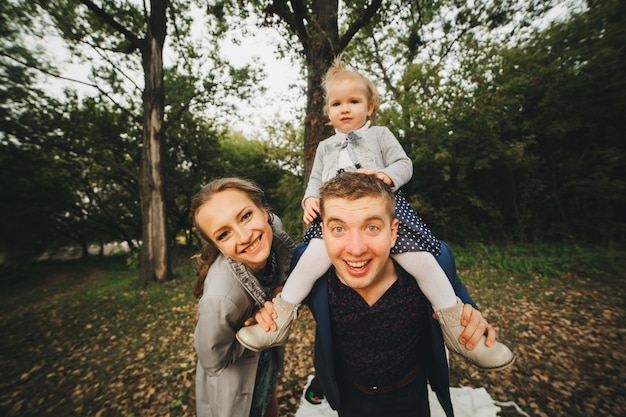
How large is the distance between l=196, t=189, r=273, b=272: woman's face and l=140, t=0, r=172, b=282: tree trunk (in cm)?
708

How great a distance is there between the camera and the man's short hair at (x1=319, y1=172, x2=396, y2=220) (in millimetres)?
1387

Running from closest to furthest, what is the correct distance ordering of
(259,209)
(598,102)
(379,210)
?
(379,210) < (259,209) < (598,102)

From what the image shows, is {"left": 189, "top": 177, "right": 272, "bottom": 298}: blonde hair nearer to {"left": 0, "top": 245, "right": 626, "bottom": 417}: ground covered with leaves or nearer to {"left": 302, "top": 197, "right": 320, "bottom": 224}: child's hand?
{"left": 302, "top": 197, "right": 320, "bottom": 224}: child's hand

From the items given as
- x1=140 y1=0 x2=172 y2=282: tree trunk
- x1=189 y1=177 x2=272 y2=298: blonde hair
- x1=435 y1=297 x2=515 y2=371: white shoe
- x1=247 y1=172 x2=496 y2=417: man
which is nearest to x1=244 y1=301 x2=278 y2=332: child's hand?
x1=247 y1=172 x2=496 y2=417: man

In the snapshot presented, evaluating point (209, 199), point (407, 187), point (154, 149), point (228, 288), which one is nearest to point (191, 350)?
point (228, 288)

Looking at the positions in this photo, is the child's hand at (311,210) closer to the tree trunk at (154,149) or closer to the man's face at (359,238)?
the man's face at (359,238)

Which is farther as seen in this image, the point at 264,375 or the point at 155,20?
the point at 155,20

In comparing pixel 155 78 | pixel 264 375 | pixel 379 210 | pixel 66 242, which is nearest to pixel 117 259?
pixel 66 242

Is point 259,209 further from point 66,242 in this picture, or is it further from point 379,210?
point 66,242

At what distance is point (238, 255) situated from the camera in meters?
1.73

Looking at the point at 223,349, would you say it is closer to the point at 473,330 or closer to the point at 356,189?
the point at 356,189

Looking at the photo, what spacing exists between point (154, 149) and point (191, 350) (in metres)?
6.00

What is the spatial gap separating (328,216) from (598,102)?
11.3 meters

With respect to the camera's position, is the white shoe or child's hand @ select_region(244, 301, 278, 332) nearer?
the white shoe
